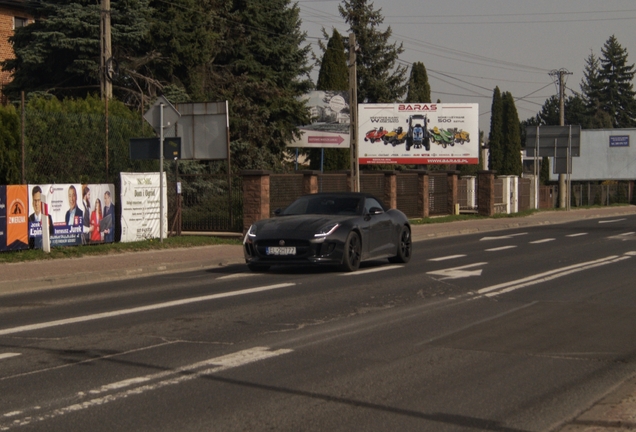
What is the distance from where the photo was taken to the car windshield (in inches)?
614

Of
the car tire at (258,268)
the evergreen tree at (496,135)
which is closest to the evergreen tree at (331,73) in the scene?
the evergreen tree at (496,135)

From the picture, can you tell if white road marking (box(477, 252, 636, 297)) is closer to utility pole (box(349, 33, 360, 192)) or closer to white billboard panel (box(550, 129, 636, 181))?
utility pole (box(349, 33, 360, 192))

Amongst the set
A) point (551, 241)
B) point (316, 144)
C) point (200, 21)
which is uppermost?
point (200, 21)

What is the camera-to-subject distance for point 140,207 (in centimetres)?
2138

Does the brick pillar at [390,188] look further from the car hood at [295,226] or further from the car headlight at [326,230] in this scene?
the car headlight at [326,230]

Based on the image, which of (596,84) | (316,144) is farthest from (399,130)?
(596,84)

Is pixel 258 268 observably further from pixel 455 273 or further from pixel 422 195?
pixel 422 195

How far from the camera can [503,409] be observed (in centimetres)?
Answer: 595

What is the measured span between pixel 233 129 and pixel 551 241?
17915 millimetres

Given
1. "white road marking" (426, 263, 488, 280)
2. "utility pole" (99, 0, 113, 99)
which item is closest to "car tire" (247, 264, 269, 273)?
"white road marking" (426, 263, 488, 280)

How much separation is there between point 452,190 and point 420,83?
28.6 m

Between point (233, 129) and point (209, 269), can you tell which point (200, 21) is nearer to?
point (233, 129)

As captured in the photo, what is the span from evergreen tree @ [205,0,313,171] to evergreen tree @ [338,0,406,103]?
21472 mm

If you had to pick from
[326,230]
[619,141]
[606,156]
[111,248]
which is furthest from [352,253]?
[606,156]
